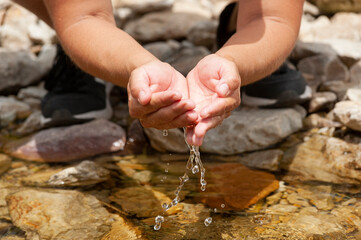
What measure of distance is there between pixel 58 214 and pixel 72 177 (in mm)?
404

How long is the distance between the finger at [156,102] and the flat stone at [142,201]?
0.68 metres

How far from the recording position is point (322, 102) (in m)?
2.98

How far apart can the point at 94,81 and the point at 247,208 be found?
1.73 m

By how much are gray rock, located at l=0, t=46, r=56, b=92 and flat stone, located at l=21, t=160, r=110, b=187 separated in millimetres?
1594

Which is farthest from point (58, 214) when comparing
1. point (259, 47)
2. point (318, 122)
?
point (318, 122)

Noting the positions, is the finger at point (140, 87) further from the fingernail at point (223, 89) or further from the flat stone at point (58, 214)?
the flat stone at point (58, 214)

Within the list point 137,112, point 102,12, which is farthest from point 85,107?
point 137,112

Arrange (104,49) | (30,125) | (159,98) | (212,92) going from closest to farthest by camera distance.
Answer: (159,98)
(212,92)
(104,49)
(30,125)

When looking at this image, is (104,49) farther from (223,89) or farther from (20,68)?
(20,68)

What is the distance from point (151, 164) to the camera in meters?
2.54

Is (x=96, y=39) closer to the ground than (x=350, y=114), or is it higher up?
higher up

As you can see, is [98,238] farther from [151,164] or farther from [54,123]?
[54,123]

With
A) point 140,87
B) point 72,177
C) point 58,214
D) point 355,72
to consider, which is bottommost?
point 355,72

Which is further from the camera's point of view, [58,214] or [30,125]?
[30,125]
